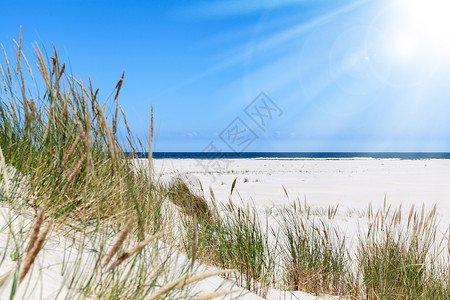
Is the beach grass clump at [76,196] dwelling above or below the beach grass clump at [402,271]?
above

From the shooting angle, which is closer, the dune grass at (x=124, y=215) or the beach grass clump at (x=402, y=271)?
the dune grass at (x=124, y=215)

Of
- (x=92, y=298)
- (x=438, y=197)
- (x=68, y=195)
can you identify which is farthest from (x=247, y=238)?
(x=438, y=197)

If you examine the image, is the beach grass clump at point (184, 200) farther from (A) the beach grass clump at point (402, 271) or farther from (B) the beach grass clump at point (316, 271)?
(A) the beach grass clump at point (402, 271)

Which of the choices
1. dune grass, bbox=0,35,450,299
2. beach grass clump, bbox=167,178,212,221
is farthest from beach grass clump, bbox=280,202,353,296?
beach grass clump, bbox=167,178,212,221

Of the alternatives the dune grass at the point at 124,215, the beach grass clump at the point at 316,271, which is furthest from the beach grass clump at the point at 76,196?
the beach grass clump at the point at 316,271

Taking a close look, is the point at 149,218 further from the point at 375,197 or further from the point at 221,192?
the point at 375,197

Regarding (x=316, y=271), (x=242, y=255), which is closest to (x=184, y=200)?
(x=242, y=255)

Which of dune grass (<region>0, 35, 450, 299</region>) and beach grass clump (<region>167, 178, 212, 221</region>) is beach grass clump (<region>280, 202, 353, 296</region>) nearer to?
dune grass (<region>0, 35, 450, 299</region>)

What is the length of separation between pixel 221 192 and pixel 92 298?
8918mm

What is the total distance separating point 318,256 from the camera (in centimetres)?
274

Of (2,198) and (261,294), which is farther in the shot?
(261,294)

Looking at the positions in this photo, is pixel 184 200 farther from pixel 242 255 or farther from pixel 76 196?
pixel 76 196

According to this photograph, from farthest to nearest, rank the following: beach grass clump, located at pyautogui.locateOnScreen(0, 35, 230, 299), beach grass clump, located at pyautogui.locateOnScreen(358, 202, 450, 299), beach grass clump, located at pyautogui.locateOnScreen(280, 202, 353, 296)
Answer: beach grass clump, located at pyautogui.locateOnScreen(280, 202, 353, 296) < beach grass clump, located at pyautogui.locateOnScreen(358, 202, 450, 299) < beach grass clump, located at pyautogui.locateOnScreen(0, 35, 230, 299)

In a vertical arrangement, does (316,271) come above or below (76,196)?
below
